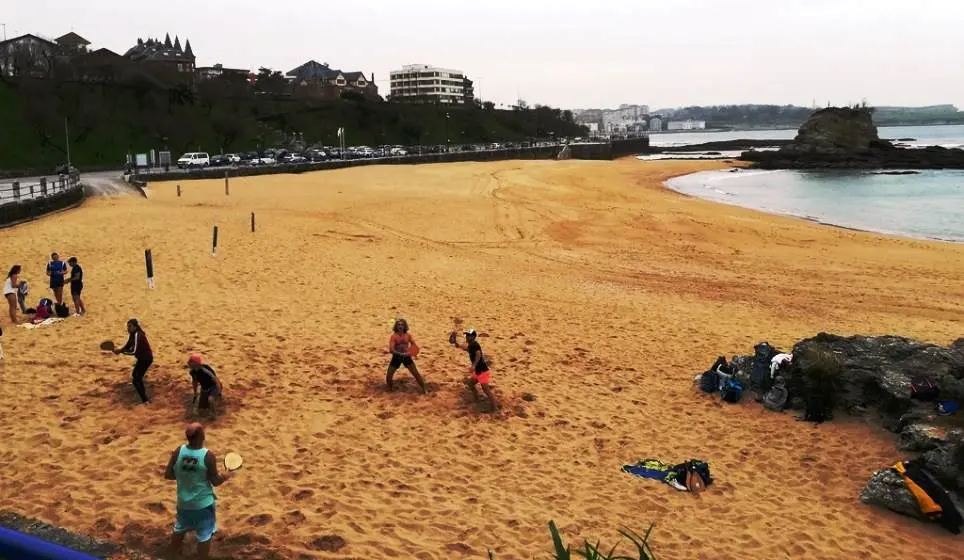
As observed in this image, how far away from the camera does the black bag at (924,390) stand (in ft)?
29.2

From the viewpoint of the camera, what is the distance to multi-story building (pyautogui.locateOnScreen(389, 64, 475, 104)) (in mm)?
167000

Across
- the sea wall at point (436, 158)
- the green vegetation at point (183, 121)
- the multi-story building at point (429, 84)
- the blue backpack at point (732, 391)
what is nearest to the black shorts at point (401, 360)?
the blue backpack at point (732, 391)

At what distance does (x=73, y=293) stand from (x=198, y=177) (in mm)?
38404

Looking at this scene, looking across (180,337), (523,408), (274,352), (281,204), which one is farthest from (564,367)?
(281,204)

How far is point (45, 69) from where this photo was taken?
3391 inches

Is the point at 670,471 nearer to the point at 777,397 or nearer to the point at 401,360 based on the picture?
the point at 777,397

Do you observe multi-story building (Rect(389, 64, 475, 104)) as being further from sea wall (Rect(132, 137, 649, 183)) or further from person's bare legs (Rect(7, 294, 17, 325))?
person's bare legs (Rect(7, 294, 17, 325))

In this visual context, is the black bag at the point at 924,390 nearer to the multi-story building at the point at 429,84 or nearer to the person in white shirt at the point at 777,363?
the person in white shirt at the point at 777,363

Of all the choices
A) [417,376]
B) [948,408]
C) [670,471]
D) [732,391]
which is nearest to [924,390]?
[948,408]

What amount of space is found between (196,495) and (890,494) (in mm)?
7009

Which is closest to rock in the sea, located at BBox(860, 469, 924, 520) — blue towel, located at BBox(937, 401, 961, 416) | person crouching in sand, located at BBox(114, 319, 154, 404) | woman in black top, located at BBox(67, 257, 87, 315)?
blue towel, located at BBox(937, 401, 961, 416)

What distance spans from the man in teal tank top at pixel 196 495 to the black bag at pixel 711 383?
7682mm

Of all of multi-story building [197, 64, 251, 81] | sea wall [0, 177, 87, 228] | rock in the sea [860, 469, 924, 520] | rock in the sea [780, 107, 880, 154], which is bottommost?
rock in the sea [860, 469, 924, 520]

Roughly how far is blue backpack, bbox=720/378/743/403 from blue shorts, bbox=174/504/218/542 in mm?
7726
